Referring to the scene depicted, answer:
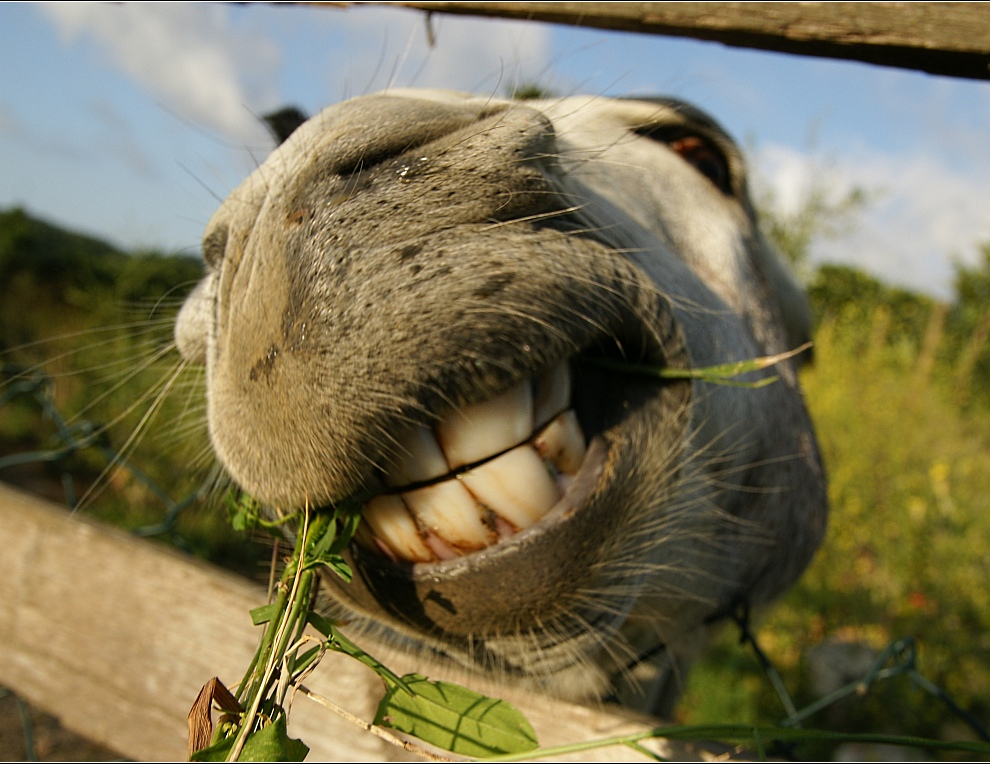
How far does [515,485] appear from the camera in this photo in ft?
3.05

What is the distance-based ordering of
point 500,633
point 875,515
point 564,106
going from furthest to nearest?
point 875,515, point 564,106, point 500,633

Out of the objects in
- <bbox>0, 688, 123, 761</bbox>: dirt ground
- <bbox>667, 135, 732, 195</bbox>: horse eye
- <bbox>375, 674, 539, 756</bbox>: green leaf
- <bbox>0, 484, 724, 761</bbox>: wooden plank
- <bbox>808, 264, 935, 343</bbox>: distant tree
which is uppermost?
<bbox>667, 135, 732, 195</bbox>: horse eye

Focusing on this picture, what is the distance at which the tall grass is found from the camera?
186 inches

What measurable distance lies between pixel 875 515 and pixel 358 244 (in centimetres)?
726

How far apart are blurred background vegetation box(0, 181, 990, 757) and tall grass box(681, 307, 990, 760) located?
2 centimetres

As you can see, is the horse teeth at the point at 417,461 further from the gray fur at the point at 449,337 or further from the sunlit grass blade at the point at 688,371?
the sunlit grass blade at the point at 688,371

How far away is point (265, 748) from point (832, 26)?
1353mm

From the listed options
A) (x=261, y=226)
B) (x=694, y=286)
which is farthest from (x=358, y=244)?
(x=694, y=286)

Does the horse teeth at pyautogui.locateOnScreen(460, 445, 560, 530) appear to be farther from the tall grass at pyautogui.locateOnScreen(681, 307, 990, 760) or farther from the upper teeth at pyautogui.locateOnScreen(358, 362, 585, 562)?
the tall grass at pyautogui.locateOnScreen(681, 307, 990, 760)

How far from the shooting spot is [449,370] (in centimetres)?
85

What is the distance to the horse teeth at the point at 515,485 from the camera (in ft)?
2.99

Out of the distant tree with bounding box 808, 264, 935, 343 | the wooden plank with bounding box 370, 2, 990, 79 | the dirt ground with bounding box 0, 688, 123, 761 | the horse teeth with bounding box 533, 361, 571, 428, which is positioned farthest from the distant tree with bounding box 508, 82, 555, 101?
the distant tree with bounding box 808, 264, 935, 343

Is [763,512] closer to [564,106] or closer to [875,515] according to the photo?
[564,106]

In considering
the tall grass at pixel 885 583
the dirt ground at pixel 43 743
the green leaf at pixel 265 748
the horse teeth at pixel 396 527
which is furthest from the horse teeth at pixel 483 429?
the tall grass at pixel 885 583
